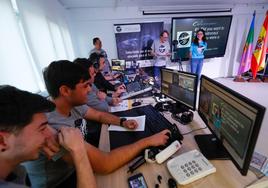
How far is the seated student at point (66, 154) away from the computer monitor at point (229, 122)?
0.28 m

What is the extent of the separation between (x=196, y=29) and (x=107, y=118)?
14.6 feet

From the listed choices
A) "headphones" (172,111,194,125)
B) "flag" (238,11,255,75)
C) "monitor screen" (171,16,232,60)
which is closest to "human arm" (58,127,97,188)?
"headphones" (172,111,194,125)

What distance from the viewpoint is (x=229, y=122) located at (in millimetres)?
748

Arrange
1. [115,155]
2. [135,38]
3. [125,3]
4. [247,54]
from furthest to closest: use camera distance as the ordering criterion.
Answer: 1. [247,54]
2. [135,38]
3. [125,3]
4. [115,155]

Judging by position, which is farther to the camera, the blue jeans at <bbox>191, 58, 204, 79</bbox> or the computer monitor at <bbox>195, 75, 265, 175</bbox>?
the blue jeans at <bbox>191, 58, 204, 79</bbox>

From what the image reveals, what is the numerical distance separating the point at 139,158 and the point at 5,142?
0.62 metres

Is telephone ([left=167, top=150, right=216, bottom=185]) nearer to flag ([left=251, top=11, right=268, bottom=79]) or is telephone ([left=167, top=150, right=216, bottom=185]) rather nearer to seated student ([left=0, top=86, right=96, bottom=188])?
seated student ([left=0, top=86, right=96, bottom=188])

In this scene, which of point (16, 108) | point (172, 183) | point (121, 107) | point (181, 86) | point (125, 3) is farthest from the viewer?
point (125, 3)

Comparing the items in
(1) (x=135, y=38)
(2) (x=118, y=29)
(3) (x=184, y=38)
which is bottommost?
(3) (x=184, y=38)

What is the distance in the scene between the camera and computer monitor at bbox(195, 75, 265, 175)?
1.93 feet

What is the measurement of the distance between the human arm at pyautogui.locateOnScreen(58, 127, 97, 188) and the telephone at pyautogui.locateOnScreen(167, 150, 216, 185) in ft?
1.25

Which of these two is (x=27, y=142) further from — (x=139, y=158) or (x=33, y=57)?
(x=33, y=57)

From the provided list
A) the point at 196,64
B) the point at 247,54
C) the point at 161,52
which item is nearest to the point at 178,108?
the point at 161,52

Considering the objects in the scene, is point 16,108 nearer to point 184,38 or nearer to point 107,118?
point 107,118
